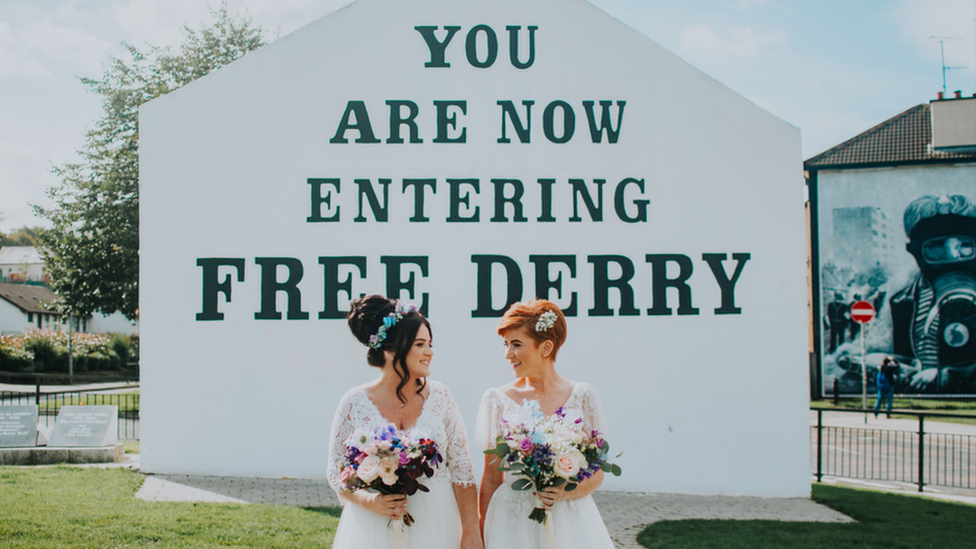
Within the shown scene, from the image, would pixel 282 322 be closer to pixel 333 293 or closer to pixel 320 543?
pixel 333 293

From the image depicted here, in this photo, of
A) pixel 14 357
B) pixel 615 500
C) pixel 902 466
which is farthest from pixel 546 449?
pixel 14 357

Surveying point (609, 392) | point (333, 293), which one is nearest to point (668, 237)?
point (609, 392)

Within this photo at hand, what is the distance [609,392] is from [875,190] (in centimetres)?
2024

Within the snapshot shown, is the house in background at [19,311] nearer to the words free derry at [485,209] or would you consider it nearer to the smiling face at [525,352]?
the words free derry at [485,209]

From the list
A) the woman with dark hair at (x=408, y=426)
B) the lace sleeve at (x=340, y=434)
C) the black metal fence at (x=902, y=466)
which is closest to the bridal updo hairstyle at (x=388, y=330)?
the woman with dark hair at (x=408, y=426)

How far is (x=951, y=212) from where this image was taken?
24312 mm

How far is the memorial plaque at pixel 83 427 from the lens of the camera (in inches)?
384

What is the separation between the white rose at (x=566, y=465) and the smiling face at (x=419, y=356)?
80cm

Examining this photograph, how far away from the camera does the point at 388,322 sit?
3.72 meters

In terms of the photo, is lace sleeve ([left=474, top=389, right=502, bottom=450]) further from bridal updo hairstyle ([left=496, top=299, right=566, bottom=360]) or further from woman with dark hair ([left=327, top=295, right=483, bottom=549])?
bridal updo hairstyle ([left=496, top=299, right=566, bottom=360])

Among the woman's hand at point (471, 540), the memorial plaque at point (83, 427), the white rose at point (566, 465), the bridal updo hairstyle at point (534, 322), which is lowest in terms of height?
the memorial plaque at point (83, 427)

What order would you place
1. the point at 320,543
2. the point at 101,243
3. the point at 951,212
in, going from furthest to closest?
1. the point at 951,212
2. the point at 101,243
3. the point at 320,543

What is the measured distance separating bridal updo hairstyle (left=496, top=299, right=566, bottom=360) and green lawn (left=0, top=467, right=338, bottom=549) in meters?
3.35

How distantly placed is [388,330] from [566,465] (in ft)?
3.70
